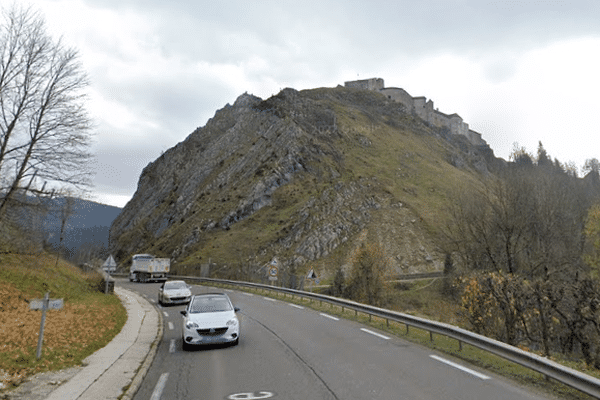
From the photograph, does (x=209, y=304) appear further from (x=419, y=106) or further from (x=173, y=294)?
(x=419, y=106)

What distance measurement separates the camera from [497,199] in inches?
1152

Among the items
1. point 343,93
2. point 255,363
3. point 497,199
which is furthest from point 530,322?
point 343,93

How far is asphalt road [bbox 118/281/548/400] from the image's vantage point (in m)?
6.72

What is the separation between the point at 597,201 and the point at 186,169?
7871 cm

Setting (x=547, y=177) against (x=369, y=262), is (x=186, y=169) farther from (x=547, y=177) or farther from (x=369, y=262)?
(x=547, y=177)

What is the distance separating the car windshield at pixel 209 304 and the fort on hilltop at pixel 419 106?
123654 millimetres

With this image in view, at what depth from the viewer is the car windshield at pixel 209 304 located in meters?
12.5

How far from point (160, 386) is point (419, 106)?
138m

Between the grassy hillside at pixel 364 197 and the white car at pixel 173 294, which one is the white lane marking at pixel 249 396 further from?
the grassy hillside at pixel 364 197

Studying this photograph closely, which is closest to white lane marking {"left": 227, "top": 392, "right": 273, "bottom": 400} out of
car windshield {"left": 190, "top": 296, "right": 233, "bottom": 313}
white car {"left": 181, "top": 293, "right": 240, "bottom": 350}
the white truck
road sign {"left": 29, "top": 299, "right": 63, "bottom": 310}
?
white car {"left": 181, "top": 293, "right": 240, "bottom": 350}

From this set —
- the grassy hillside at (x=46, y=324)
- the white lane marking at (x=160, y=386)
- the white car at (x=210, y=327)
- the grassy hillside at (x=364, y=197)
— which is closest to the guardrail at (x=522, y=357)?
the white car at (x=210, y=327)

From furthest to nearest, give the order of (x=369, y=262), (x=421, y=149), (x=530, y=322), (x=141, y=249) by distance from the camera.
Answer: (x=421, y=149) < (x=141, y=249) < (x=369, y=262) < (x=530, y=322)

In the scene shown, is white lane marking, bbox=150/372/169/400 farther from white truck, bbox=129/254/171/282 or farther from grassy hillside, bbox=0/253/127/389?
white truck, bbox=129/254/171/282

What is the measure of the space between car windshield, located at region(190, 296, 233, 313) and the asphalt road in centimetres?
115
